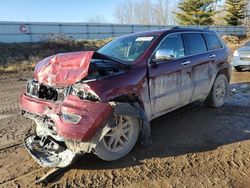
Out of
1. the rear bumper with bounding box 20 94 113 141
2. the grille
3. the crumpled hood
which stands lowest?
the rear bumper with bounding box 20 94 113 141

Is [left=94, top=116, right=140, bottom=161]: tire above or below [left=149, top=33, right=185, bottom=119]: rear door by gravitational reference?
below

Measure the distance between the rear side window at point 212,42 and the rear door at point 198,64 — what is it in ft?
0.63

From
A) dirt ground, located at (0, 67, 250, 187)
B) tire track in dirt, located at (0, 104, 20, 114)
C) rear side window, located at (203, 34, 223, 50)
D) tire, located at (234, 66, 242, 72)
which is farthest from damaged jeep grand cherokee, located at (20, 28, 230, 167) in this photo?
tire, located at (234, 66, 242, 72)

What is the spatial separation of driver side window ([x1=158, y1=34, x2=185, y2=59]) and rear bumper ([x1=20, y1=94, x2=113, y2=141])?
180 cm

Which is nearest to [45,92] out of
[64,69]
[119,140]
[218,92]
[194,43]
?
[64,69]

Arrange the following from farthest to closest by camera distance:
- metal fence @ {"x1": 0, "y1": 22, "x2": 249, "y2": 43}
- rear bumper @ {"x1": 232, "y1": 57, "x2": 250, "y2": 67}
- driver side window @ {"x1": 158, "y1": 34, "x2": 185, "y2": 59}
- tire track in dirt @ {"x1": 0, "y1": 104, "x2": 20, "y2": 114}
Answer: metal fence @ {"x1": 0, "y1": 22, "x2": 249, "y2": 43}
rear bumper @ {"x1": 232, "y1": 57, "x2": 250, "y2": 67}
tire track in dirt @ {"x1": 0, "y1": 104, "x2": 20, "y2": 114}
driver side window @ {"x1": 158, "y1": 34, "x2": 185, "y2": 59}

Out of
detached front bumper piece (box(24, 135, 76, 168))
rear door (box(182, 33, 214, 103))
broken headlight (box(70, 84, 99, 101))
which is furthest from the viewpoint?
rear door (box(182, 33, 214, 103))

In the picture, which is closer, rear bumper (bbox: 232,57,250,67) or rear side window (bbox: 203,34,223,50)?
rear side window (bbox: 203,34,223,50)

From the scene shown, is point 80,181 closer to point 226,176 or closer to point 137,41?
point 226,176

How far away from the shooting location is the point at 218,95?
689cm

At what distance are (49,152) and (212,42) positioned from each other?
4.31m

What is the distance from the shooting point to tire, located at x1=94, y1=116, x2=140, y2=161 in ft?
13.4

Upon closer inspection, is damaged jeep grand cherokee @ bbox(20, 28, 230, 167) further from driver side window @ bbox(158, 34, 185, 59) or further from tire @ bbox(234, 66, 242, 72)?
tire @ bbox(234, 66, 242, 72)

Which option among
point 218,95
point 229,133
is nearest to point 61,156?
point 229,133
